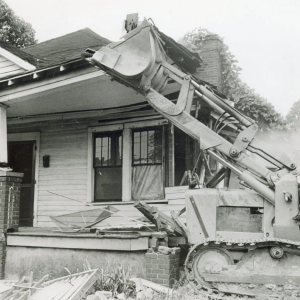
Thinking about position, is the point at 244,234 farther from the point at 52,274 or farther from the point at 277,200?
the point at 52,274

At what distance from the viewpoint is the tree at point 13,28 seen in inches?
1312

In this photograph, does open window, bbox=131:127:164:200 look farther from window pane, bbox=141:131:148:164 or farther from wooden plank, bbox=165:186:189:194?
wooden plank, bbox=165:186:189:194

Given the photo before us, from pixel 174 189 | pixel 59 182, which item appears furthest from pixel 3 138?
pixel 174 189

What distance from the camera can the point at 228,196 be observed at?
5.92m

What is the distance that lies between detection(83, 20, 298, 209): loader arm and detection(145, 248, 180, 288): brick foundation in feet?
5.19

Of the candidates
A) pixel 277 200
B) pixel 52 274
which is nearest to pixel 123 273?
pixel 52 274

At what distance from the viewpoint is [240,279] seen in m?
5.34

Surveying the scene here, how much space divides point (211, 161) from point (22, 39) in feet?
90.5

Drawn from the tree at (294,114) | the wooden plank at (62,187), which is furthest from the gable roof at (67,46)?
the tree at (294,114)

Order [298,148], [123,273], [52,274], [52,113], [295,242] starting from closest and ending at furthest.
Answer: [295,242] < [123,273] < [52,274] < [52,113] < [298,148]

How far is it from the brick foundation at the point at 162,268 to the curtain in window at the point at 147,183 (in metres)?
3.01

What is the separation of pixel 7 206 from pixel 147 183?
3.04 metres

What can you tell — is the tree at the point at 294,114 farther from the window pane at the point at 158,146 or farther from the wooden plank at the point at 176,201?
the wooden plank at the point at 176,201

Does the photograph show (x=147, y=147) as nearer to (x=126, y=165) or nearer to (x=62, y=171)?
(x=126, y=165)
